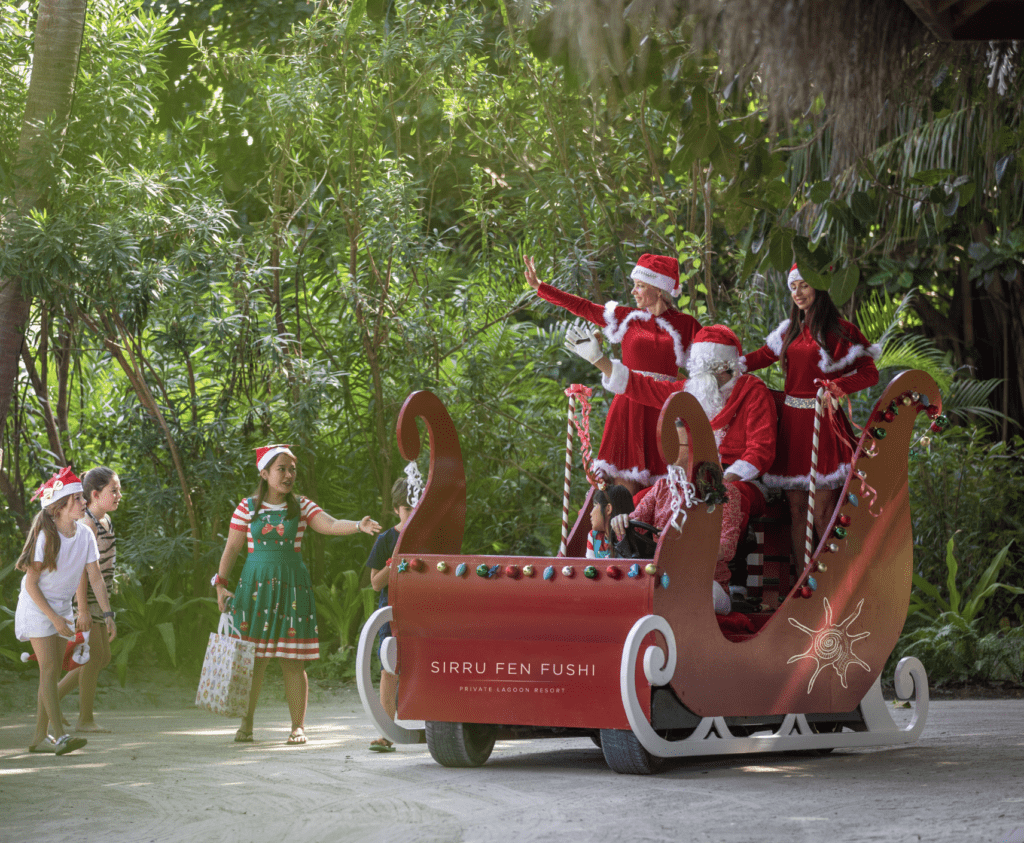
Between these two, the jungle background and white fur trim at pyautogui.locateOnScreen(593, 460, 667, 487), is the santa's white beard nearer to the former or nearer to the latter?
white fur trim at pyautogui.locateOnScreen(593, 460, 667, 487)

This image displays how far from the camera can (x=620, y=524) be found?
5.23m

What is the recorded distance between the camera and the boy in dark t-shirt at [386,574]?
580 centimetres

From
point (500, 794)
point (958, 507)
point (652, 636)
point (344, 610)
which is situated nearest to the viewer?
point (500, 794)

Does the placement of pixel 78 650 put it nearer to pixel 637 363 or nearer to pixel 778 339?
pixel 637 363

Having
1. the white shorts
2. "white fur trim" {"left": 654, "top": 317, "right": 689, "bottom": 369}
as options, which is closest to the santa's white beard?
"white fur trim" {"left": 654, "top": 317, "right": 689, "bottom": 369}

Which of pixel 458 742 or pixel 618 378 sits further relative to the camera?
pixel 618 378

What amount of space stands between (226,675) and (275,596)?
0.46m

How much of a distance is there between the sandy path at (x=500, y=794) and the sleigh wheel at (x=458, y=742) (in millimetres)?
70

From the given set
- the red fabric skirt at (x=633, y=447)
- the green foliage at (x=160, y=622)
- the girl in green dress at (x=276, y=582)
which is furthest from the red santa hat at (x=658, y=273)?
the green foliage at (x=160, y=622)

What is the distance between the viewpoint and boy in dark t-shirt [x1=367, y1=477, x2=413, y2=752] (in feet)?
19.0

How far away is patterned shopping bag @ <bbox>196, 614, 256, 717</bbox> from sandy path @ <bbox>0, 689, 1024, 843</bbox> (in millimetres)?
231

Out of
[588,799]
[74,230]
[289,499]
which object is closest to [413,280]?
[74,230]

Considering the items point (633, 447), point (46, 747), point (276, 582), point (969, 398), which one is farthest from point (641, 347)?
point (969, 398)

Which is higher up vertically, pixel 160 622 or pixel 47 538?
pixel 47 538
